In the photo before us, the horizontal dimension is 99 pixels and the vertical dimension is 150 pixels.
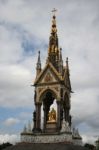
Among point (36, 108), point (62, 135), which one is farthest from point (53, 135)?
point (36, 108)

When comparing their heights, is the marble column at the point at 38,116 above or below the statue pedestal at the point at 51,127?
above

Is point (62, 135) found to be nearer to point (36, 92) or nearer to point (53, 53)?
point (36, 92)

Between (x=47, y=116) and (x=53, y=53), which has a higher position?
(x=53, y=53)

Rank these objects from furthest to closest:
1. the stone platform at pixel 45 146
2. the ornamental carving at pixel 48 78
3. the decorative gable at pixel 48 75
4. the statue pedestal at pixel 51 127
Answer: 1. the ornamental carving at pixel 48 78
2. the decorative gable at pixel 48 75
3. the statue pedestal at pixel 51 127
4. the stone platform at pixel 45 146

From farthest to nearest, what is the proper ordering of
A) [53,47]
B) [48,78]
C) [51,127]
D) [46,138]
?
[53,47] < [48,78] < [51,127] < [46,138]

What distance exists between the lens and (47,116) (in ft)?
145

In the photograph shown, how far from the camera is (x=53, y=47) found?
149 feet

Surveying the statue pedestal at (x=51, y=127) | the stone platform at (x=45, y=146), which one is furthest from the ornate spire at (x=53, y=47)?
the stone platform at (x=45, y=146)

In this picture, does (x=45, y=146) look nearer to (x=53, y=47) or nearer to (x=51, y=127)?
(x=51, y=127)

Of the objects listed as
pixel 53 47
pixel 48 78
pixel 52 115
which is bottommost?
pixel 52 115

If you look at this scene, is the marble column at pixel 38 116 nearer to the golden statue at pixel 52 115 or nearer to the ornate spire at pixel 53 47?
the golden statue at pixel 52 115

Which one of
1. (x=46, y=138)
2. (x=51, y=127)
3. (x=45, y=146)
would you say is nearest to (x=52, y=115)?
(x=51, y=127)

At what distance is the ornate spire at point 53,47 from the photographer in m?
44.6

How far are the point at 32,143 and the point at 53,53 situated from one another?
10397 mm
